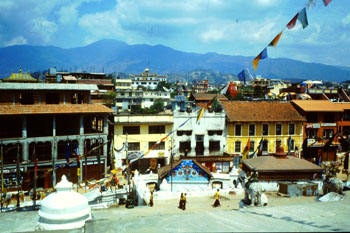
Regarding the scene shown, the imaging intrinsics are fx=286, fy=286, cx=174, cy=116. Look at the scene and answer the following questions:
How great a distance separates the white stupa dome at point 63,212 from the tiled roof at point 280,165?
17.6 metres

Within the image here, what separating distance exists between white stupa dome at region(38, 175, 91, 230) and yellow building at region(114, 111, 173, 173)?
94.3ft

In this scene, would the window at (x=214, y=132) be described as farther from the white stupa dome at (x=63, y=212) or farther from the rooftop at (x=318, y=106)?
the white stupa dome at (x=63, y=212)

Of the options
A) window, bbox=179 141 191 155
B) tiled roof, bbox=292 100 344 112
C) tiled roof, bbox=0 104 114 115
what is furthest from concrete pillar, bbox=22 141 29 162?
tiled roof, bbox=292 100 344 112

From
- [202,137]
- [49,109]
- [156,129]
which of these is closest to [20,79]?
[49,109]

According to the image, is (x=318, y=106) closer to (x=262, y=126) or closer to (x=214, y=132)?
(x=262, y=126)

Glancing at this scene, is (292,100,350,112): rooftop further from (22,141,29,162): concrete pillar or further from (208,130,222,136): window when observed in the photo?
(22,141,29,162): concrete pillar

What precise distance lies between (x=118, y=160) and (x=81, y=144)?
5681mm

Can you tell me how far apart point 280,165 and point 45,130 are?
28.4 metres

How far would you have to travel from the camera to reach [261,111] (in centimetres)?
4475

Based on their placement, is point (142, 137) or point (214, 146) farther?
point (214, 146)

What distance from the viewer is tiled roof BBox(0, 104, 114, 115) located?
3172cm

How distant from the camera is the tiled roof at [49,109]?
31719mm

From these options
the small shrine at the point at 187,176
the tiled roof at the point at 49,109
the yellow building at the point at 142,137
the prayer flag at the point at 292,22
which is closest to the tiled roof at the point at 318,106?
the yellow building at the point at 142,137

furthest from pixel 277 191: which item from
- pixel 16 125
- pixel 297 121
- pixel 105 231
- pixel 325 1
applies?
pixel 16 125
